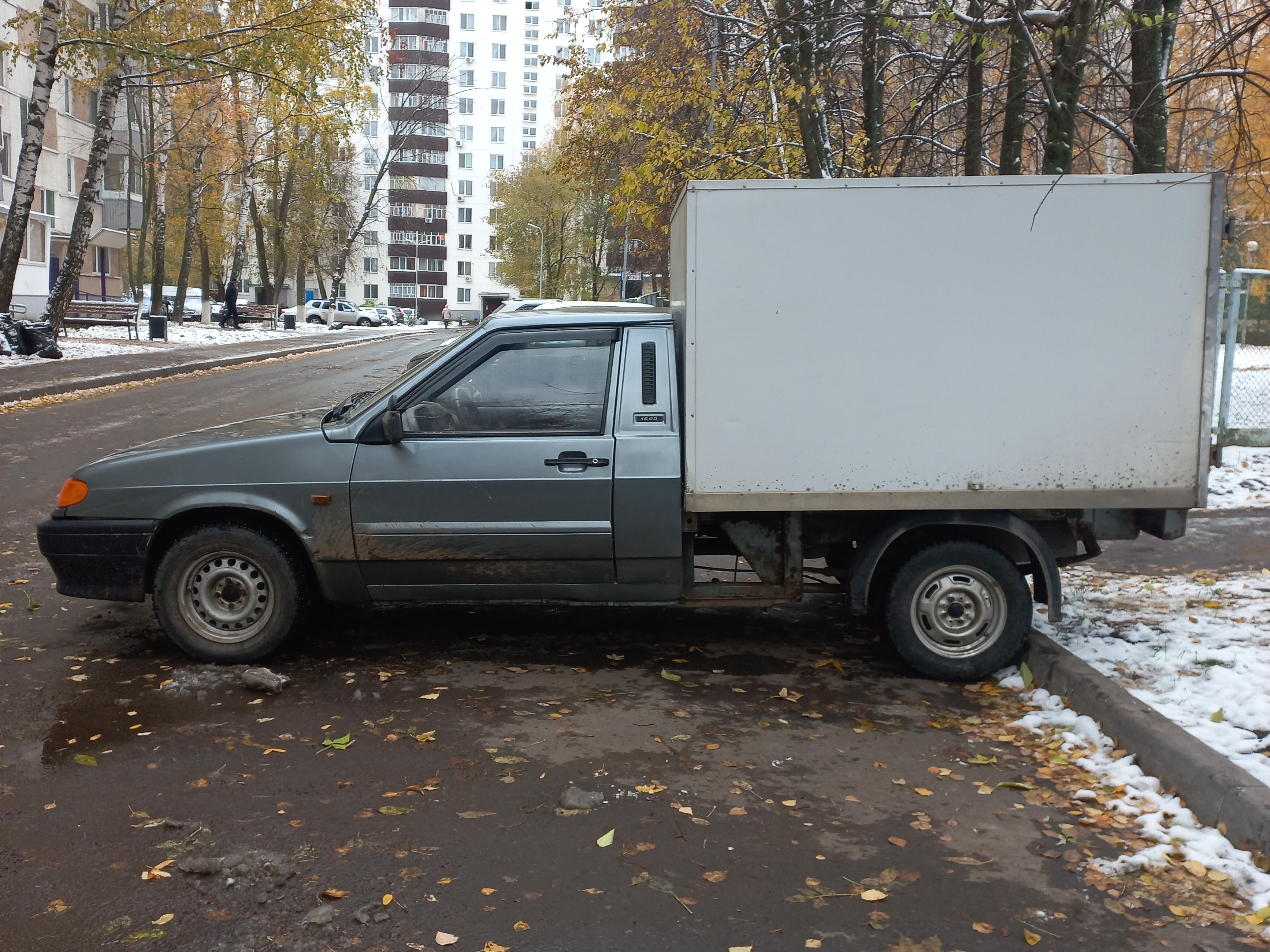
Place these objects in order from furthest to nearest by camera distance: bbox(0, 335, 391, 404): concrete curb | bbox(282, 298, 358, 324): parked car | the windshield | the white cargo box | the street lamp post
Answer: bbox(282, 298, 358, 324): parked car → the street lamp post → bbox(0, 335, 391, 404): concrete curb → the windshield → the white cargo box

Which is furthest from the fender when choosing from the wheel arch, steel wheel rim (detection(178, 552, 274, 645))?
steel wheel rim (detection(178, 552, 274, 645))

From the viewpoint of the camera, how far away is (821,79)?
14445 millimetres

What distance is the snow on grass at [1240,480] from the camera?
1088 centimetres

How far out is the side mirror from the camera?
18.5 feet

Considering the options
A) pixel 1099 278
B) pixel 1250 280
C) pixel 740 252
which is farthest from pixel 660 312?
pixel 1250 280

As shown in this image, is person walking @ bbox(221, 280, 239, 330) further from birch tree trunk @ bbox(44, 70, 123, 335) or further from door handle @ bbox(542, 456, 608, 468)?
door handle @ bbox(542, 456, 608, 468)

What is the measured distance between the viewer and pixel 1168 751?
14.7 ft

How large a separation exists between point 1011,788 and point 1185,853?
0.72 meters

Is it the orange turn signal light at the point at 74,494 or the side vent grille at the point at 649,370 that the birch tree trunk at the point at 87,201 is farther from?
the side vent grille at the point at 649,370

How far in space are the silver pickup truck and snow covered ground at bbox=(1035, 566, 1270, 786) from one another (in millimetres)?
566

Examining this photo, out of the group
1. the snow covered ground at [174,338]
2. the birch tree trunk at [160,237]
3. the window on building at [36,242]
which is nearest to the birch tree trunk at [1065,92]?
the snow covered ground at [174,338]

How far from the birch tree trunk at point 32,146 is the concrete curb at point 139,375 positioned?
2667 mm

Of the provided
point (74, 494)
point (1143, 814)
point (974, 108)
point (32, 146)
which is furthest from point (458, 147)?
point (1143, 814)

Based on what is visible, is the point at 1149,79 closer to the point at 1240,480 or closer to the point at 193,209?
the point at 1240,480
